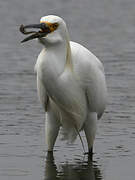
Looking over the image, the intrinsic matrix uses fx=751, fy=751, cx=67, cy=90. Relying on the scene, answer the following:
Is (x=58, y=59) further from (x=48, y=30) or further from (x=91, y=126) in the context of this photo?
(x=91, y=126)

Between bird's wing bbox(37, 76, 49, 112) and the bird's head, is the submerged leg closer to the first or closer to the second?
bird's wing bbox(37, 76, 49, 112)

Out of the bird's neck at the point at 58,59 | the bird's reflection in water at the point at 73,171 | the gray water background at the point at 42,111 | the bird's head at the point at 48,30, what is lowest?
the gray water background at the point at 42,111

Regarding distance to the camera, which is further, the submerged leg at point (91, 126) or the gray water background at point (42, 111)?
the submerged leg at point (91, 126)

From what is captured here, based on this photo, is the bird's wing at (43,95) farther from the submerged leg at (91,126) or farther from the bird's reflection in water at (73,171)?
the bird's reflection in water at (73,171)

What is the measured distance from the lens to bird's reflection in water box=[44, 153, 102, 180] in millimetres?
9742

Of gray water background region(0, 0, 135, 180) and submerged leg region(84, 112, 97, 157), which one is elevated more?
submerged leg region(84, 112, 97, 157)

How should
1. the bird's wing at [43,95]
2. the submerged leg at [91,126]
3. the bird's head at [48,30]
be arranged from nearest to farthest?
the bird's head at [48,30] → the bird's wing at [43,95] → the submerged leg at [91,126]

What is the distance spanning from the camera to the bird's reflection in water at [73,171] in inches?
384

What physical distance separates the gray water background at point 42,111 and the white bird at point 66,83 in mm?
453

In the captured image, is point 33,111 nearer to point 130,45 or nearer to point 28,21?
point 130,45

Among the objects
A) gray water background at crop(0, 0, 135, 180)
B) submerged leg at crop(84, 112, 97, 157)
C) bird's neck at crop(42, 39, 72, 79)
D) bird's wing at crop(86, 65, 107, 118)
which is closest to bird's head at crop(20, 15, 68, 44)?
bird's neck at crop(42, 39, 72, 79)

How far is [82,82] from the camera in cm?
992

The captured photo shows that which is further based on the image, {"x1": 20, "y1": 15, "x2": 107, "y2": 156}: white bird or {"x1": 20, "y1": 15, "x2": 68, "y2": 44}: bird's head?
{"x1": 20, "y1": 15, "x2": 107, "y2": 156}: white bird

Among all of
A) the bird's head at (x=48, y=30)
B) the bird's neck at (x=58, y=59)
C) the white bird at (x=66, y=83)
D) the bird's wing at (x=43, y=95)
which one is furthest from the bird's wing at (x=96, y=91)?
the bird's head at (x=48, y=30)
